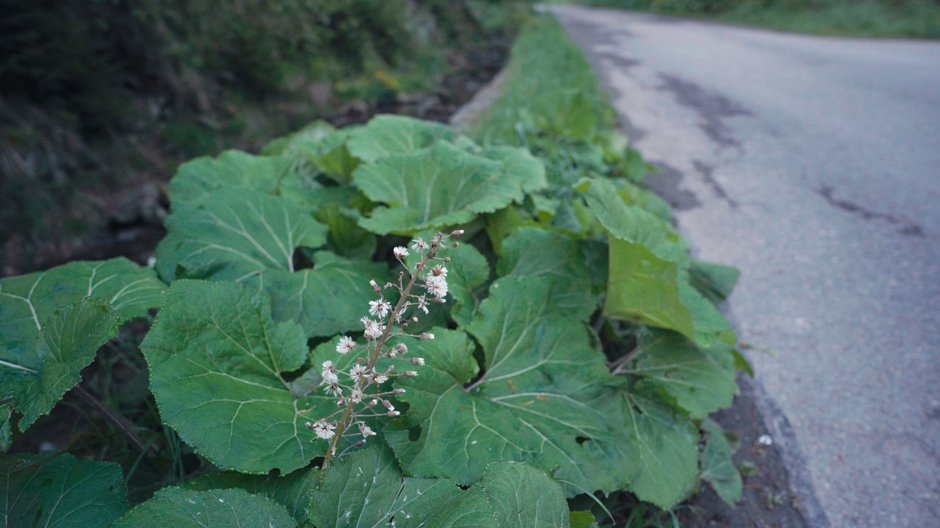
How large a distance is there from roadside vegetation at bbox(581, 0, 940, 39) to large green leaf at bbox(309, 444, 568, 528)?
13.2 m

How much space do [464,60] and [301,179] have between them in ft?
33.5

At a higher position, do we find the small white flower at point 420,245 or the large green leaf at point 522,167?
the small white flower at point 420,245

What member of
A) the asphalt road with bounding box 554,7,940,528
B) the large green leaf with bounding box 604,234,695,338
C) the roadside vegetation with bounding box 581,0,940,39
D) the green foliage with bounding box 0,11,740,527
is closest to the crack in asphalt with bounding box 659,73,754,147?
the asphalt road with bounding box 554,7,940,528

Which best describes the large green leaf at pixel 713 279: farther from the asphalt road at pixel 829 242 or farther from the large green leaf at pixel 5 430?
the large green leaf at pixel 5 430

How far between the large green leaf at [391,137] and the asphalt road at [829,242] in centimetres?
162

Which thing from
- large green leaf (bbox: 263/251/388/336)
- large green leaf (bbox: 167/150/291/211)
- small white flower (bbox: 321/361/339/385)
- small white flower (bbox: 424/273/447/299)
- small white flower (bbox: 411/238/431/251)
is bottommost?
large green leaf (bbox: 263/251/388/336)

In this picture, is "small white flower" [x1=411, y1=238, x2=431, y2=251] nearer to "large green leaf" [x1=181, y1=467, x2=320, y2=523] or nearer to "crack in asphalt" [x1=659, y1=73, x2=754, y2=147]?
"large green leaf" [x1=181, y1=467, x2=320, y2=523]

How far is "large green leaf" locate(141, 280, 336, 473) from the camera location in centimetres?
126

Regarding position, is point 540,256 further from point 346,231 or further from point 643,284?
point 346,231

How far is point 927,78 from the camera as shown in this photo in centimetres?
684

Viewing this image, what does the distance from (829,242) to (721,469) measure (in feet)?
6.83

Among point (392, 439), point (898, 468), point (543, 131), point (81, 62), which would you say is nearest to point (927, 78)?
point (543, 131)

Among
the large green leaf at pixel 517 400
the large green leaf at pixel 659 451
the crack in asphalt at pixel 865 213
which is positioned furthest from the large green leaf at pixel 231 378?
the crack in asphalt at pixel 865 213

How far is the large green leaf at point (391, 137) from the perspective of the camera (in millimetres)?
2438
